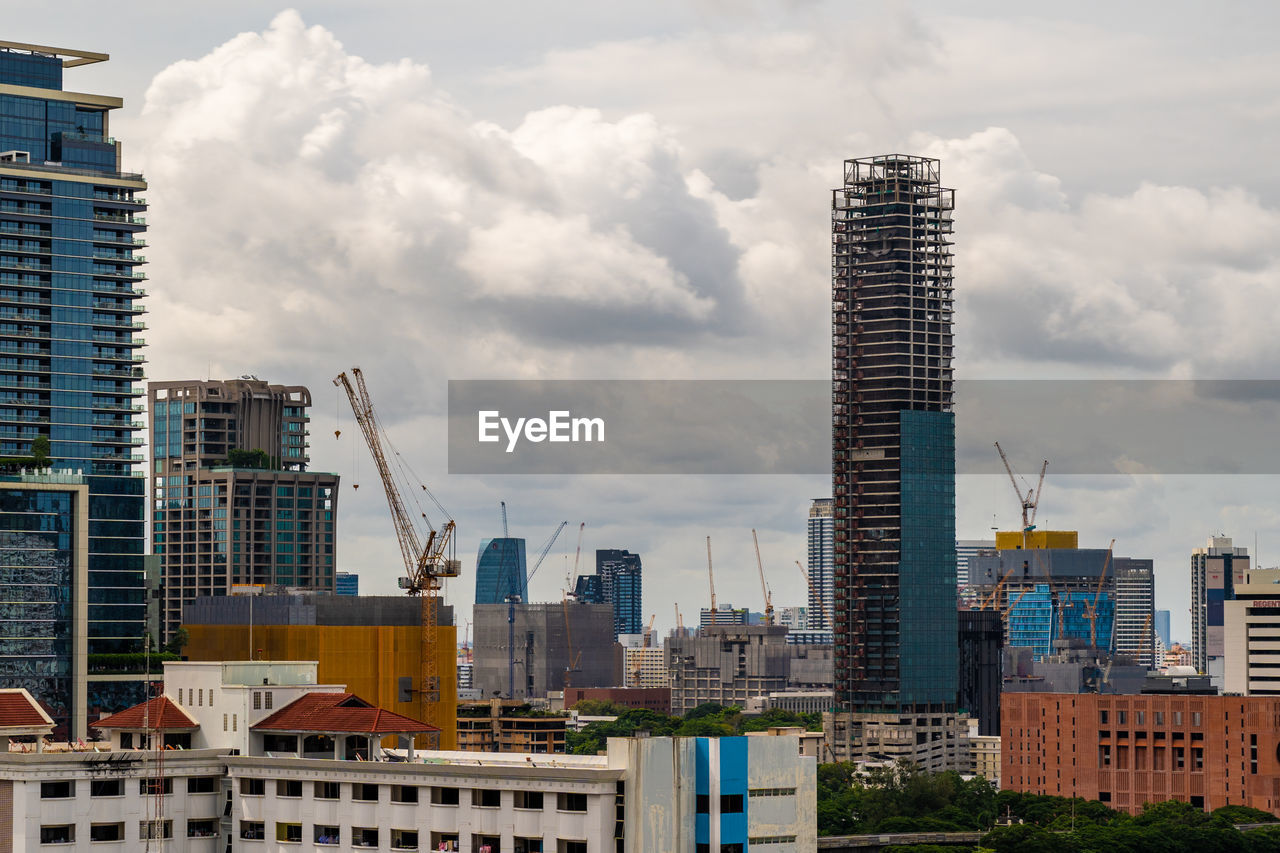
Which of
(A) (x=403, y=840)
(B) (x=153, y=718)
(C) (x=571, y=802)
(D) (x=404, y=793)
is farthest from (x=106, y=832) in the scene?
Result: (C) (x=571, y=802)

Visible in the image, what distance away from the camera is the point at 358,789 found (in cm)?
15225

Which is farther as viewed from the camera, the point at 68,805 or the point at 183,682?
the point at 183,682

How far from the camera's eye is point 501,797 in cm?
14488

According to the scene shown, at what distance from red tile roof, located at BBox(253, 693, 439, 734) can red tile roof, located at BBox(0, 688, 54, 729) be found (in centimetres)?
1820

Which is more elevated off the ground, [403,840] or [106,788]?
[106,788]

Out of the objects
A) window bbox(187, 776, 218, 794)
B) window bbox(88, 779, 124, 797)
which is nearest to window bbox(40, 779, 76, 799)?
window bbox(88, 779, 124, 797)

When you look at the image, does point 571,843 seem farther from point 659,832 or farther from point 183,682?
point 183,682

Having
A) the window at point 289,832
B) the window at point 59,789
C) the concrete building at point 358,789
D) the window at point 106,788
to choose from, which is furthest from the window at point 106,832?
the window at point 289,832

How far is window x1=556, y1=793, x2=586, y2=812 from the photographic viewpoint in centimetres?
14112

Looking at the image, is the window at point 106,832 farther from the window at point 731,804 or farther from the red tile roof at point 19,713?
the window at point 731,804

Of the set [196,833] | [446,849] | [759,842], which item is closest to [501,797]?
[446,849]

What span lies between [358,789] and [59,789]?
23.6 m

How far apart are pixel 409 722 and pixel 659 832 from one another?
88.8 ft

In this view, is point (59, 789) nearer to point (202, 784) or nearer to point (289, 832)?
point (202, 784)
